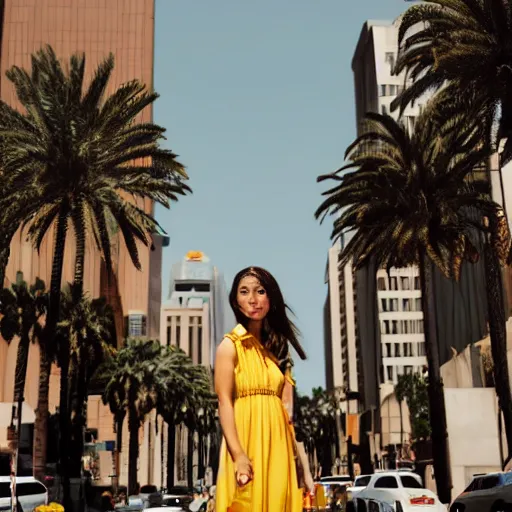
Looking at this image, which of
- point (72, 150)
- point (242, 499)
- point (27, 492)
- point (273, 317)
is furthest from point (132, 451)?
point (242, 499)

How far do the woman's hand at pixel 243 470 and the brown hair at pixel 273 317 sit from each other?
732mm

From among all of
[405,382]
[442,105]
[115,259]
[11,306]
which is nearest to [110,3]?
[115,259]

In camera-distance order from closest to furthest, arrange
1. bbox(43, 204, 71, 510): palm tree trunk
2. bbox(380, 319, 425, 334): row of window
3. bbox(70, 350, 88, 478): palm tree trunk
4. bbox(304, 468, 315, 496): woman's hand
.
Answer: bbox(304, 468, 315, 496): woman's hand, bbox(43, 204, 71, 510): palm tree trunk, bbox(70, 350, 88, 478): palm tree trunk, bbox(380, 319, 425, 334): row of window

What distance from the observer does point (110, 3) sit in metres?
142

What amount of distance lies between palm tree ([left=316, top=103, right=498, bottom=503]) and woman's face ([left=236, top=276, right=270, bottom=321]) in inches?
1116

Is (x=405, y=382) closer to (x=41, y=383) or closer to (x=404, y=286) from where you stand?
(x=404, y=286)

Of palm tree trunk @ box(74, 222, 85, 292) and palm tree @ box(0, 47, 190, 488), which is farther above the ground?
palm tree @ box(0, 47, 190, 488)

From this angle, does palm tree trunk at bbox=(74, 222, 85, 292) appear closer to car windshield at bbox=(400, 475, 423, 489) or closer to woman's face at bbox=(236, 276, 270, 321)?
car windshield at bbox=(400, 475, 423, 489)

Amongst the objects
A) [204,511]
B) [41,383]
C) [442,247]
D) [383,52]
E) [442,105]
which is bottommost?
[204,511]

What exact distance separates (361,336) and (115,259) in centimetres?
4441

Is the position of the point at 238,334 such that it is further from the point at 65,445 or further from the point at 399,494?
the point at 65,445

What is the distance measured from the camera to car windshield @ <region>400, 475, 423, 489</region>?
24266 millimetres

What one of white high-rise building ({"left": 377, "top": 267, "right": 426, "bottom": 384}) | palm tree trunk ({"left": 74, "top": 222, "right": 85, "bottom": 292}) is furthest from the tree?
white high-rise building ({"left": 377, "top": 267, "right": 426, "bottom": 384})

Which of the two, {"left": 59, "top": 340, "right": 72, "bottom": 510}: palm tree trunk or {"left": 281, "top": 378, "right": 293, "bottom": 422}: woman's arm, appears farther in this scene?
{"left": 59, "top": 340, "right": 72, "bottom": 510}: palm tree trunk
